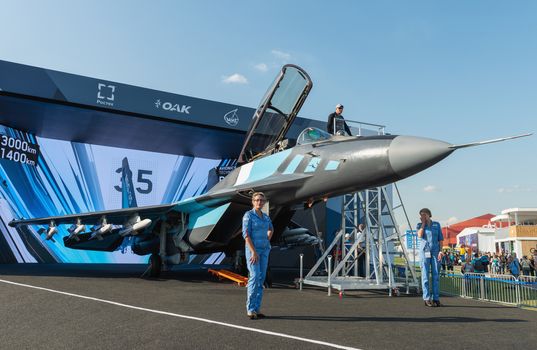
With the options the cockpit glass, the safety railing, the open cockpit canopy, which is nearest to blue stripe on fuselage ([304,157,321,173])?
the cockpit glass

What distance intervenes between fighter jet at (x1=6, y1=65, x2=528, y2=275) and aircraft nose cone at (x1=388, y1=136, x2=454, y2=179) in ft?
0.04

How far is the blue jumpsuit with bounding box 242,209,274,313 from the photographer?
466 cm

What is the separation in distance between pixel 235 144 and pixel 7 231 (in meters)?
9.65

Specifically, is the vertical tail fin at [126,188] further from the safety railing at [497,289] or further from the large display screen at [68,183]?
the safety railing at [497,289]

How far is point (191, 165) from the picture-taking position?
19.8 m

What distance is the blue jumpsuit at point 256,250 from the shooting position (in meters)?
4.66

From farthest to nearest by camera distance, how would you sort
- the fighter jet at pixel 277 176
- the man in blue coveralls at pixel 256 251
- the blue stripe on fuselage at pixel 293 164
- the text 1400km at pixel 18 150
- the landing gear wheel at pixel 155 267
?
the text 1400km at pixel 18 150 → the landing gear wheel at pixel 155 267 → the blue stripe on fuselage at pixel 293 164 → the fighter jet at pixel 277 176 → the man in blue coveralls at pixel 256 251

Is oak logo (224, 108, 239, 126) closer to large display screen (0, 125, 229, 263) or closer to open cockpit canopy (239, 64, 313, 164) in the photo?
large display screen (0, 125, 229, 263)

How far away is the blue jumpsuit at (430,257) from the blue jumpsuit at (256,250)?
2.93m

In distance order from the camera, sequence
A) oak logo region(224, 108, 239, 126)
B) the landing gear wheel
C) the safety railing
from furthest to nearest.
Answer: oak logo region(224, 108, 239, 126) < the landing gear wheel < the safety railing

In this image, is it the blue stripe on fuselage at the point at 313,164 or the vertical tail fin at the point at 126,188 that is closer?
the blue stripe on fuselage at the point at 313,164

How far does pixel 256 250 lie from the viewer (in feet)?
15.8

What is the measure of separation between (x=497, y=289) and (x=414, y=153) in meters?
4.24

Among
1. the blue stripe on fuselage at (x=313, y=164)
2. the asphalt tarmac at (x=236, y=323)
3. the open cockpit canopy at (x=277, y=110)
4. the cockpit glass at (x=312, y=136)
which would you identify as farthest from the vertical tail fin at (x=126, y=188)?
the blue stripe on fuselage at (x=313, y=164)
